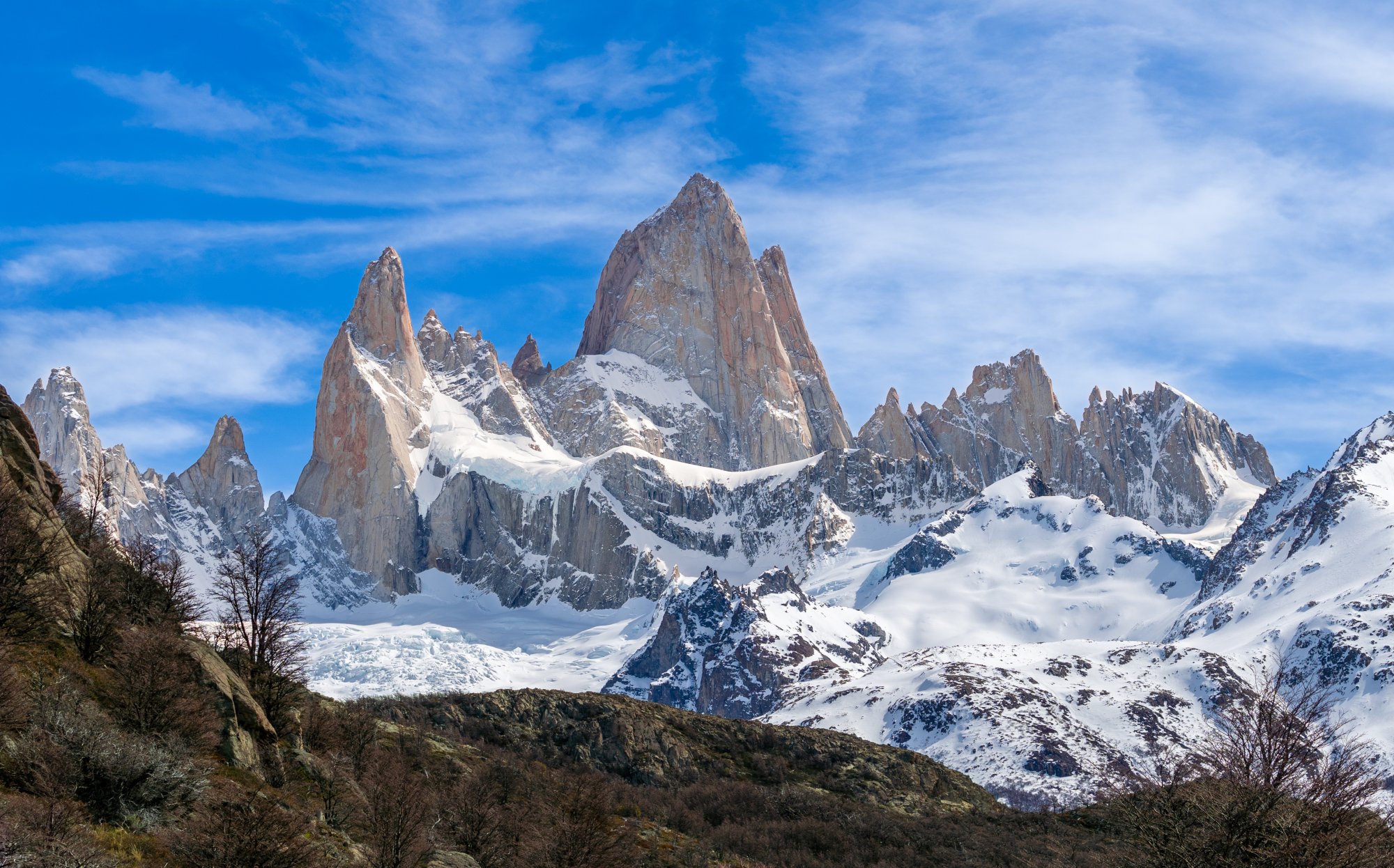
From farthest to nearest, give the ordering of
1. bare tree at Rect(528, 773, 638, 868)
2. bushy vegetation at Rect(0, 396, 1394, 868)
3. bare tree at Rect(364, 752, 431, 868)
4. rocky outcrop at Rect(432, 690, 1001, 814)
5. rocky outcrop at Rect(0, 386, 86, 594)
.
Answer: rocky outcrop at Rect(432, 690, 1001, 814)
bare tree at Rect(528, 773, 638, 868)
rocky outcrop at Rect(0, 386, 86, 594)
bare tree at Rect(364, 752, 431, 868)
bushy vegetation at Rect(0, 396, 1394, 868)

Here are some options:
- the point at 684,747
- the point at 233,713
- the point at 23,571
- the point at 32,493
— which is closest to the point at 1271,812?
the point at 233,713

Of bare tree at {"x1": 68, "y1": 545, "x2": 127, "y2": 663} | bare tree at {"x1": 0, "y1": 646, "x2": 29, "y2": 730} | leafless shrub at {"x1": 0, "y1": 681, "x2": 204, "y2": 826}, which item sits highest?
bare tree at {"x1": 68, "y1": 545, "x2": 127, "y2": 663}

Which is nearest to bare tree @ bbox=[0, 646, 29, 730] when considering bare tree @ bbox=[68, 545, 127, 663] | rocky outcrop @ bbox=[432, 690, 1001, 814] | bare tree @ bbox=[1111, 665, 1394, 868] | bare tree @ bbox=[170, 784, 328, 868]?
bare tree @ bbox=[170, 784, 328, 868]

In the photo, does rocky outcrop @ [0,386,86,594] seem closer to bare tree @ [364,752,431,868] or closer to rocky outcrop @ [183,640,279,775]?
rocky outcrop @ [183,640,279,775]

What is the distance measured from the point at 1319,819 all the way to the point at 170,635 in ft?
103

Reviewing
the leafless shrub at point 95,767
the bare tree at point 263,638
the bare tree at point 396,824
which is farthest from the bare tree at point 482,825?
the leafless shrub at point 95,767

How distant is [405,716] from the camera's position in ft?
273

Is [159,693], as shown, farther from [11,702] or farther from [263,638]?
[263,638]

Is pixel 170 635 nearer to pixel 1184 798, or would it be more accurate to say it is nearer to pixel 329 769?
pixel 329 769

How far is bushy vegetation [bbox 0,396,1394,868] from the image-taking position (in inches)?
1099

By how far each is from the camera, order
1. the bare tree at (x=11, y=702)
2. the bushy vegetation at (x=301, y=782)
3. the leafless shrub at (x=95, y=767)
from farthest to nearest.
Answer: the bare tree at (x=11, y=702), the bushy vegetation at (x=301, y=782), the leafless shrub at (x=95, y=767)

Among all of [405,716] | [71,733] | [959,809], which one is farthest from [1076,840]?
[71,733]

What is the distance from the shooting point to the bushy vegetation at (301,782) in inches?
1099

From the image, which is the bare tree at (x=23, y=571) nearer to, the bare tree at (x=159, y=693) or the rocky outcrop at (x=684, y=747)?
the bare tree at (x=159, y=693)
